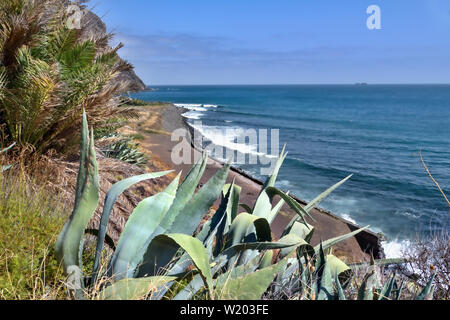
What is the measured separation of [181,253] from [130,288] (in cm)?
56

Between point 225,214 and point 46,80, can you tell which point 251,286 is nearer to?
point 225,214

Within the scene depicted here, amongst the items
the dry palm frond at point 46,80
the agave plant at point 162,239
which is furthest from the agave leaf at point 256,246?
the dry palm frond at point 46,80

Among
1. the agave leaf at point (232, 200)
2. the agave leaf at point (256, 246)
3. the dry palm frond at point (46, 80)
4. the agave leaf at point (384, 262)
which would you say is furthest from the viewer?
the dry palm frond at point (46, 80)

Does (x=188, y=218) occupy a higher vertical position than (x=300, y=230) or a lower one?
higher

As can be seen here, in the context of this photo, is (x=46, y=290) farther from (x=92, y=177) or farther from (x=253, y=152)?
(x=253, y=152)

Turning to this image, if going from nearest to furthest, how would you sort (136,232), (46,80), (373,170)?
(136,232), (46,80), (373,170)

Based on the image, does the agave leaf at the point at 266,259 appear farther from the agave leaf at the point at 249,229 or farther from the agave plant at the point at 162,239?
the agave leaf at the point at 249,229

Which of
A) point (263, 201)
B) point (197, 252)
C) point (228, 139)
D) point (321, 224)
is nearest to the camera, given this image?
point (197, 252)

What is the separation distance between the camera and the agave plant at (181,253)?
6.91 ft

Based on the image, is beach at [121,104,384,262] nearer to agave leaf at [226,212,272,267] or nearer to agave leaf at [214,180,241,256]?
agave leaf at [214,180,241,256]

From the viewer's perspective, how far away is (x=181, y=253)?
8.67ft

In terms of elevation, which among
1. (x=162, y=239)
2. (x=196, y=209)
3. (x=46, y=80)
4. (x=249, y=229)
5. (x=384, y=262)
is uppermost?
(x=46, y=80)

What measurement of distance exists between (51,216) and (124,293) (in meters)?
1.81

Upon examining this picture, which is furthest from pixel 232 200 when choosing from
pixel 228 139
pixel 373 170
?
pixel 228 139
